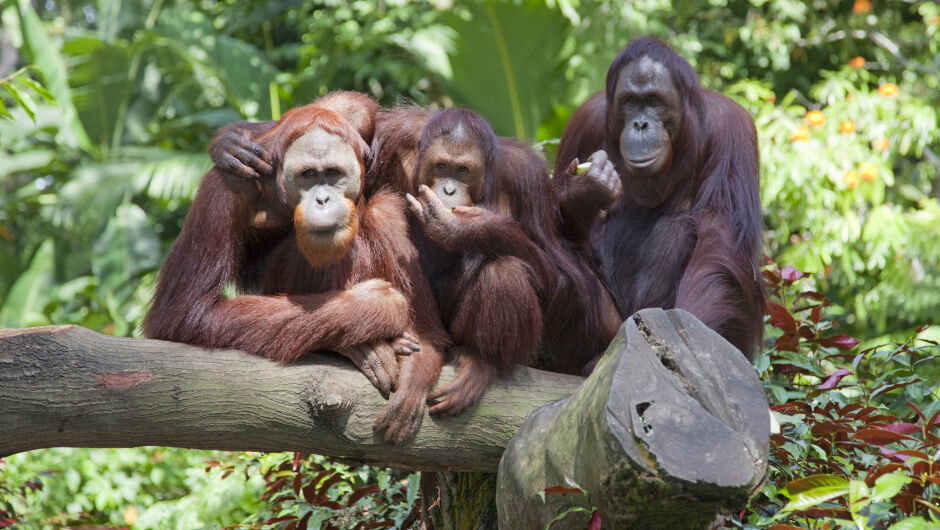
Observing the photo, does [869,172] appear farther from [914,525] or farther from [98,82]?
[98,82]

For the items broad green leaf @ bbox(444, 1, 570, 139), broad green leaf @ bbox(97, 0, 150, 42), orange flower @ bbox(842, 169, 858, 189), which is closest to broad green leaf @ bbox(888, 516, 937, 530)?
orange flower @ bbox(842, 169, 858, 189)

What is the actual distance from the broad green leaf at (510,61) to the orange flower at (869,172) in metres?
3.34

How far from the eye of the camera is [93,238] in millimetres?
11109

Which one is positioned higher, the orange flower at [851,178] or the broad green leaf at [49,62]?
the orange flower at [851,178]

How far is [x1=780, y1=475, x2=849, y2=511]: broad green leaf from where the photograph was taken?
8.21ft

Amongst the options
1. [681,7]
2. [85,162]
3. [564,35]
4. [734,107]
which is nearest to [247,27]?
[85,162]

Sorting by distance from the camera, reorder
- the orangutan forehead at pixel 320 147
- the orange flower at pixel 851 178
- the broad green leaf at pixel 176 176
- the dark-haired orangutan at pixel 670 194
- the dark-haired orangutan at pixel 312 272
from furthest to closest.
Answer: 1. the broad green leaf at pixel 176 176
2. the orange flower at pixel 851 178
3. the dark-haired orangutan at pixel 670 194
4. the orangutan forehead at pixel 320 147
5. the dark-haired orangutan at pixel 312 272

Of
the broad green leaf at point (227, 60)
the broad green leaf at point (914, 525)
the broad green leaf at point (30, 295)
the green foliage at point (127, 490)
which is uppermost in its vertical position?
the broad green leaf at point (914, 525)

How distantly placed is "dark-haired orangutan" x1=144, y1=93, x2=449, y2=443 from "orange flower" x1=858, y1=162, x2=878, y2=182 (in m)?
4.36

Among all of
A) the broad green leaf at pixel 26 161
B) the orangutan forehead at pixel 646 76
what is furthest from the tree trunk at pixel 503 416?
the broad green leaf at pixel 26 161

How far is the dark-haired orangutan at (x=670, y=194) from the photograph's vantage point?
3566mm

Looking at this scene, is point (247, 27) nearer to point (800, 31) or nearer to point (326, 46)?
point (326, 46)

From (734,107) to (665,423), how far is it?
89.2 inches

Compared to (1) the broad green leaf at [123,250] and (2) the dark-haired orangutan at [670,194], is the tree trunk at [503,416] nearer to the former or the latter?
(2) the dark-haired orangutan at [670,194]
